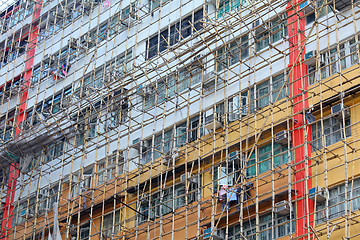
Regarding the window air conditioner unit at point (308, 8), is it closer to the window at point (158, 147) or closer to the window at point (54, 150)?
→ the window at point (158, 147)

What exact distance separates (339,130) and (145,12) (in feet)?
23.0

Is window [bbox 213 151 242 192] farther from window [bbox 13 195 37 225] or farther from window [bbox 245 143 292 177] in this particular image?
window [bbox 13 195 37 225]

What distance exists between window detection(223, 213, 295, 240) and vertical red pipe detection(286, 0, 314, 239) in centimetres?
27

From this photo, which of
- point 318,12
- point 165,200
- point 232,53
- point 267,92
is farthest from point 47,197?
point 318,12

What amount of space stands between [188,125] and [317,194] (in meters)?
3.59

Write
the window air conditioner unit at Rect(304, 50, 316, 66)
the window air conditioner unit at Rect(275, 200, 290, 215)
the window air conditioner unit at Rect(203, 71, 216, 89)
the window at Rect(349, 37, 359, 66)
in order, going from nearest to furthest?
the window air conditioner unit at Rect(275, 200, 290, 215)
the window at Rect(349, 37, 359, 66)
the window air conditioner unit at Rect(304, 50, 316, 66)
the window air conditioner unit at Rect(203, 71, 216, 89)

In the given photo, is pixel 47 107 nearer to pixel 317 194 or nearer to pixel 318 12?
pixel 318 12

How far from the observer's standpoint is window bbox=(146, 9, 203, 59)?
599 inches

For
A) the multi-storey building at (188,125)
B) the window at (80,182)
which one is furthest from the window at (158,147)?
the window at (80,182)

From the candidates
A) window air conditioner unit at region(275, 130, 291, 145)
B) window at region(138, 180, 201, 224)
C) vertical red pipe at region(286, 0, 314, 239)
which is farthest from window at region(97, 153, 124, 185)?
vertical red pipe at region(286, 0, 314, 239)

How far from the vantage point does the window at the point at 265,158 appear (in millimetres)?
12008

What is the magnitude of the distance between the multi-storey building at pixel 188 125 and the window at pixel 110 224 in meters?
0.03

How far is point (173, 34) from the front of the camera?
51.4ft

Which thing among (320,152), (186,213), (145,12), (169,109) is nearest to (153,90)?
(169,109)
